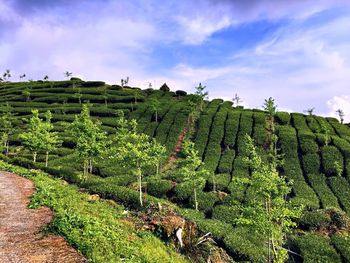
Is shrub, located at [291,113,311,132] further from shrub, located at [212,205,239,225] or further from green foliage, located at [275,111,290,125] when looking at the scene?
shrub, located at [212,205,239,225]

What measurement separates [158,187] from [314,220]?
21.4 metres

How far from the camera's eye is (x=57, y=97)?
102312 millimetres

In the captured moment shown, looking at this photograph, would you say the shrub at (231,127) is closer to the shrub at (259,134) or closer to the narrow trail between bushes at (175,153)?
the shrub at (259,134)

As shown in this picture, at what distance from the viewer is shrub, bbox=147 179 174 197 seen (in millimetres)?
51719

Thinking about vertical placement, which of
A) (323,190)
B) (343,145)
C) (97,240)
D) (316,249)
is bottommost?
(316,249)

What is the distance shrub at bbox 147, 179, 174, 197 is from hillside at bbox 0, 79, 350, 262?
0.15 meters

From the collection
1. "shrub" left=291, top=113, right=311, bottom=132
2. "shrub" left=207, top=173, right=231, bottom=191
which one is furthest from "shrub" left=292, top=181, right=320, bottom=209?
"shrub" left=291, top=113, right=311, bottom=132

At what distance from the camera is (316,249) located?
36.5 metres

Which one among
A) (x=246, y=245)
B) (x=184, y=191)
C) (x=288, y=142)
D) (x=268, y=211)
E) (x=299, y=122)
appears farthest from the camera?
(x=299, y=122)

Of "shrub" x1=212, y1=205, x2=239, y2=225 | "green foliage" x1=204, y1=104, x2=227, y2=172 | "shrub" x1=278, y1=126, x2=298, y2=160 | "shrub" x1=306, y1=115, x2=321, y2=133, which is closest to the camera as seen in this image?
"shrub" x1=212, y1=205, x2=239, y2=225

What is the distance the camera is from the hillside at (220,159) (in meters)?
38.3

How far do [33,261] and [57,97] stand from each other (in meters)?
96.0

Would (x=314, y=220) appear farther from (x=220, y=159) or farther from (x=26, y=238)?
(x=26, y=238)

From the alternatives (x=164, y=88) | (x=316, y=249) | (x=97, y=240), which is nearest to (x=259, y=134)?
(x=316, y=249)
